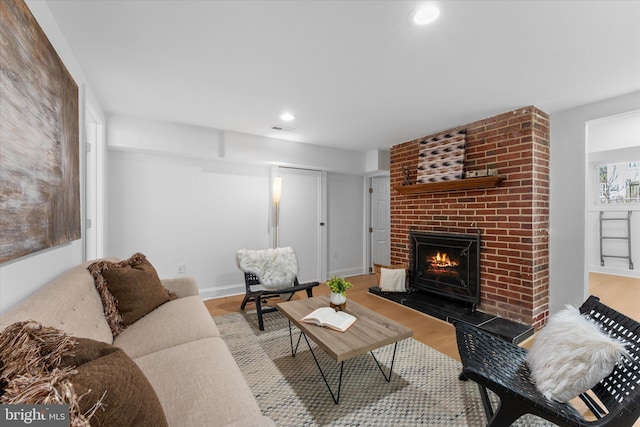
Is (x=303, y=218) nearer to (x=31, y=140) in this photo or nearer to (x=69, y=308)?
(x=69, y=308)

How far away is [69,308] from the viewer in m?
1.26

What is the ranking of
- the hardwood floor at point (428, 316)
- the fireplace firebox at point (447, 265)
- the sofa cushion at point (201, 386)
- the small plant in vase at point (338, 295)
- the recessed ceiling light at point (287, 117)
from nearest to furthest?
the sofa cushion at point (201, 386)
the small plant in vase at point (338, 295)
the hardwood floor at point (428, 316)
the recessed ceiling light at point (287, 117)
the fireplace firebox at point (447, 265)

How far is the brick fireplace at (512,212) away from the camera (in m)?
2.68

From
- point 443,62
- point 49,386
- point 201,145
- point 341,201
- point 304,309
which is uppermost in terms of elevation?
point 443,62

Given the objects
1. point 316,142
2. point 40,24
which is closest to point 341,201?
point 316,142

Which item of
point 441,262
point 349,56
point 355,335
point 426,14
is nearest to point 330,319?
point 355,335

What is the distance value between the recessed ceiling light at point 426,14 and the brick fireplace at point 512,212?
187cm

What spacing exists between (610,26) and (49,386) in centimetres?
284

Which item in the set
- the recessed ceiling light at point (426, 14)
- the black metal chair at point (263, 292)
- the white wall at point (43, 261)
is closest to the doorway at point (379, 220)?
the black metal chair at point (263, 292)

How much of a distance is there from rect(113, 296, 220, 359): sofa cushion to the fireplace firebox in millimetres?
2761

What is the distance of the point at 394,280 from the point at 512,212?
1641mm

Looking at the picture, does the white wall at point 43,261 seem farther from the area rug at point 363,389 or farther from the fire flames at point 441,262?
the fire flames at point 441,262

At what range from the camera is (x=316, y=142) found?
4.10 metres

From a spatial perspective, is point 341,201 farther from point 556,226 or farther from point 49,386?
point 49,386
